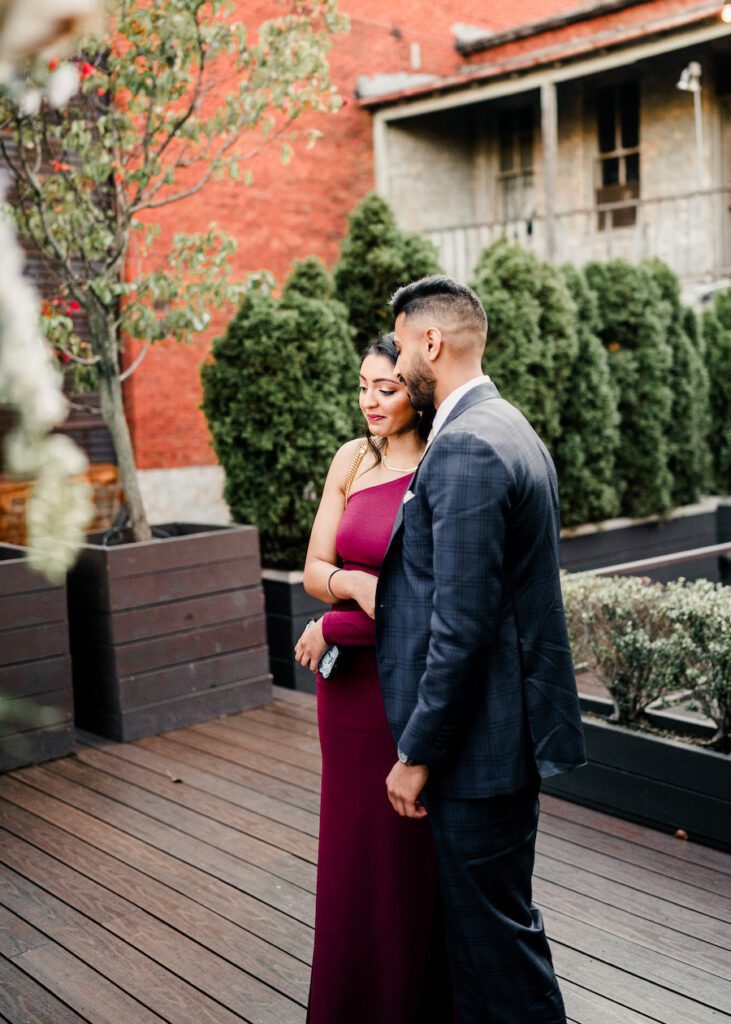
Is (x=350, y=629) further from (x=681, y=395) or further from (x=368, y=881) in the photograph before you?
(x=681, y=395)

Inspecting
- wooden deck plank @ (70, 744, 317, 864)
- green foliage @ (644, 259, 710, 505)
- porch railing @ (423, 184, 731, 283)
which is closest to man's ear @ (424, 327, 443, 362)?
wooden deck plank @ (70, 744, 317, 864)

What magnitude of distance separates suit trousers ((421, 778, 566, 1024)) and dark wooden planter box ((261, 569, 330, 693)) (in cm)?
404

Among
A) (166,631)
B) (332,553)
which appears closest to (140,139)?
(166,631)

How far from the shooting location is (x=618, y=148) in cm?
1434

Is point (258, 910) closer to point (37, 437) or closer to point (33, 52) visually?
point (33, 52)

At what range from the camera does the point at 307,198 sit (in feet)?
38.8

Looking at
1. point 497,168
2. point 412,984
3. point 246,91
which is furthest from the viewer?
point 497,168

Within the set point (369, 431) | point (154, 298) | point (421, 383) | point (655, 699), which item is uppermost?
point (154, 298)

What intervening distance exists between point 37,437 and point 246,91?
453 centimetres

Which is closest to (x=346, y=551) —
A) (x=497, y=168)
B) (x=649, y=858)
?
(x=649, y=858)

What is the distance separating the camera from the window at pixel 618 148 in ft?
46.7

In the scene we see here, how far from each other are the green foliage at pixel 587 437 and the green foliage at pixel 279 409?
2.17 m

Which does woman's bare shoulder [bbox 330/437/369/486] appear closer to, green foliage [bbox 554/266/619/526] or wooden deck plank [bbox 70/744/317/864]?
wooden deck plank [bbox 70/744/317/864]

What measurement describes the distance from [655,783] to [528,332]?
4463 millimetres
